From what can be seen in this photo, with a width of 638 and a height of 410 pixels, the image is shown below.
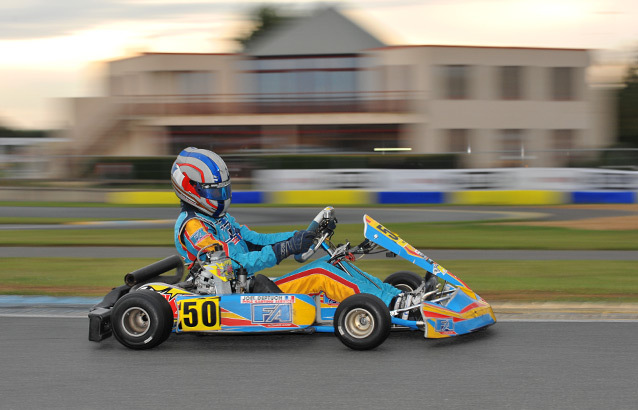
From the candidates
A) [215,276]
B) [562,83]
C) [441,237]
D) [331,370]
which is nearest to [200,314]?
[215,276]

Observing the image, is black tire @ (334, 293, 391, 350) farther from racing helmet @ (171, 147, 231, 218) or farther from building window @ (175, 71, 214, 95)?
building window @ (175, 71, 214, 95)

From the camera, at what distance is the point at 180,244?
6.16m

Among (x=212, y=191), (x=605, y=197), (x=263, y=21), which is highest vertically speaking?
(x=263, y=21)

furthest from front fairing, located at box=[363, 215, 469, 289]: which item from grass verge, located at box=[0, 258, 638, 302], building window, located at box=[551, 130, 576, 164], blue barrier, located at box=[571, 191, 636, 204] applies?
building window, located at box=[551, 130, 576, 164]

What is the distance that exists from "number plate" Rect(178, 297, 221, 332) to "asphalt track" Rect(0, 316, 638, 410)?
176 mm

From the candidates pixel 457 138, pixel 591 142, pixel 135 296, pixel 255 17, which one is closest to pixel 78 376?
pixel 135 296

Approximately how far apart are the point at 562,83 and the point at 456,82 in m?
4.45

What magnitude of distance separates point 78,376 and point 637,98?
1713 inches

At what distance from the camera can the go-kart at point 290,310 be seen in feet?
18.4

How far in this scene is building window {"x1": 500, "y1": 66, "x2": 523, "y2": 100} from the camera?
3272 centimetres

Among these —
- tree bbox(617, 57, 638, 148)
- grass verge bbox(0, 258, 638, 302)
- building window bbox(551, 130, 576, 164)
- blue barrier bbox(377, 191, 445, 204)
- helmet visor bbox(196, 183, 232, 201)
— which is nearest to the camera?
helmet visor bbox(196, 183, 232, 201)

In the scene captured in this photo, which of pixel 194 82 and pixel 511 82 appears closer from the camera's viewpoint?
pixel 511 82

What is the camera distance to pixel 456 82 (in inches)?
1276

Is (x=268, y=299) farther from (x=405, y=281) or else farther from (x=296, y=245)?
(x=405, y=281)
